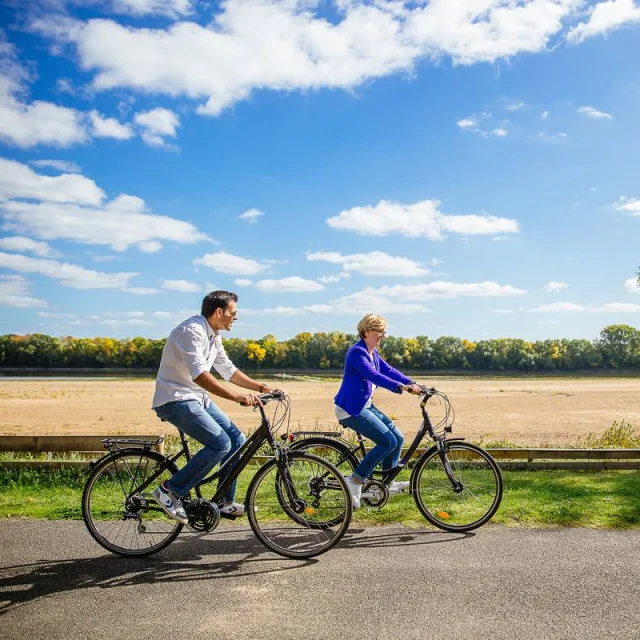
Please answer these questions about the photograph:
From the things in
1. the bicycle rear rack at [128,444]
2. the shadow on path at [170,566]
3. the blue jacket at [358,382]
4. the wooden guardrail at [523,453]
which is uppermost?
the blue jacket at [358,382]

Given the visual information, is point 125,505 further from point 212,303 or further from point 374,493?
point 374,493

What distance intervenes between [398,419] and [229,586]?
20.5m

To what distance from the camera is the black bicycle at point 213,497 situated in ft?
17.0

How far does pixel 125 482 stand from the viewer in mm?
5402

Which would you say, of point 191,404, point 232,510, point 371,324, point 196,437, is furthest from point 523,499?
point 191,404

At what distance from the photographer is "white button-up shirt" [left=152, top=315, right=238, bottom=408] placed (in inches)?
195

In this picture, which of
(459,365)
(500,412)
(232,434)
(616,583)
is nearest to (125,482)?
(232,434)

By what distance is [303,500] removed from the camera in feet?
17.7

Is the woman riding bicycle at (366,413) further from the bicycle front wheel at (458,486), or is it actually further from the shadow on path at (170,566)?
the shadow on path at (170,566)

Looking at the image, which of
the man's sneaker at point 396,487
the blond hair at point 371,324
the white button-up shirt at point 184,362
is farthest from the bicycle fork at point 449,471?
the white button-up shirt at point 184,362

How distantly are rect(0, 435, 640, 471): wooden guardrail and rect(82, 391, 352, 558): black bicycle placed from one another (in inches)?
114

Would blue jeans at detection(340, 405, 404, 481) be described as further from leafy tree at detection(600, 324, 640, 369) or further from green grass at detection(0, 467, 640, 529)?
leafy tree at detection(600, 324, 640, 369)

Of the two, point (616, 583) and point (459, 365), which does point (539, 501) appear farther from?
point (459, 365)

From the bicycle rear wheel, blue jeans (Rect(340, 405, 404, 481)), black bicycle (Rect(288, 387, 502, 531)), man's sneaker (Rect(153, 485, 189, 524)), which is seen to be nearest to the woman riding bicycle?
blue jeans (Rect(340, 405, 404, 481))
